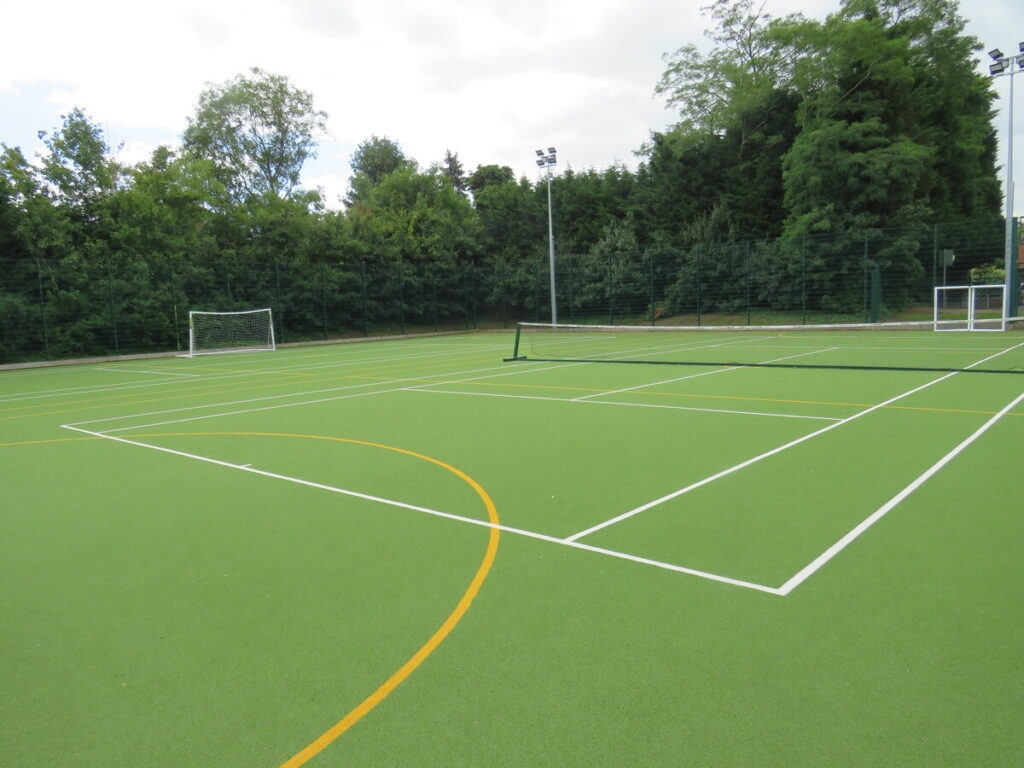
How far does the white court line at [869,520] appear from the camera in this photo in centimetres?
345

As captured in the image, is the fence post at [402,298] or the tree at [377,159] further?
the tree at [377,159]

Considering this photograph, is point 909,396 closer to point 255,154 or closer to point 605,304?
point 605,304

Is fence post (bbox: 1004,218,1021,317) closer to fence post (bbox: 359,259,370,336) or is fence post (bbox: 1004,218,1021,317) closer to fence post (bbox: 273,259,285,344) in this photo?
fence post (bbox: 359,259,370,336)

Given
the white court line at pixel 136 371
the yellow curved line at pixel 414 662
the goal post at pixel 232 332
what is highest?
the goal post at pixel 232 332

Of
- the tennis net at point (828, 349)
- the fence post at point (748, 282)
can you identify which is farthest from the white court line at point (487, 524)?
the fence post at point (748, 282)

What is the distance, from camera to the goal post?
25.0 m

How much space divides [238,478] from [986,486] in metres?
5.85

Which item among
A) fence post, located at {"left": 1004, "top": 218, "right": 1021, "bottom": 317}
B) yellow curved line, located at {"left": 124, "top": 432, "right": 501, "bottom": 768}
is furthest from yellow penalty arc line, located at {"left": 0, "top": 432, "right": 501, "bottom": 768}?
fence post, located at {"left": 1004, "top": 218, "right": 1021, "bottom": 317}

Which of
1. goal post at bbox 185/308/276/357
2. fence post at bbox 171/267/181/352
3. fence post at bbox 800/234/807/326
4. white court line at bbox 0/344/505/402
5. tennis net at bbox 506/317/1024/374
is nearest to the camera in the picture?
white court line at bbox 0/344/505/402

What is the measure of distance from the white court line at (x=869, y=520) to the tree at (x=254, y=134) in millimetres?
40386

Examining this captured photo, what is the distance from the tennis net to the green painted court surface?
6.42m

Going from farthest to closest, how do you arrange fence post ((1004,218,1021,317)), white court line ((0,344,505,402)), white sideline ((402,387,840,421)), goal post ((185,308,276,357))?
goal post ((185,308,276,357))
fence post ((1004,218,1021,317))
white court line ((0,344,505,402))
white sideline ((402,387,840,421))

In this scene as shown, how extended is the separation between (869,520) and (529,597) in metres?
2.38

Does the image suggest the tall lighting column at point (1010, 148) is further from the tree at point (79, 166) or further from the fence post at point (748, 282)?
the tree at point (79, 166)
